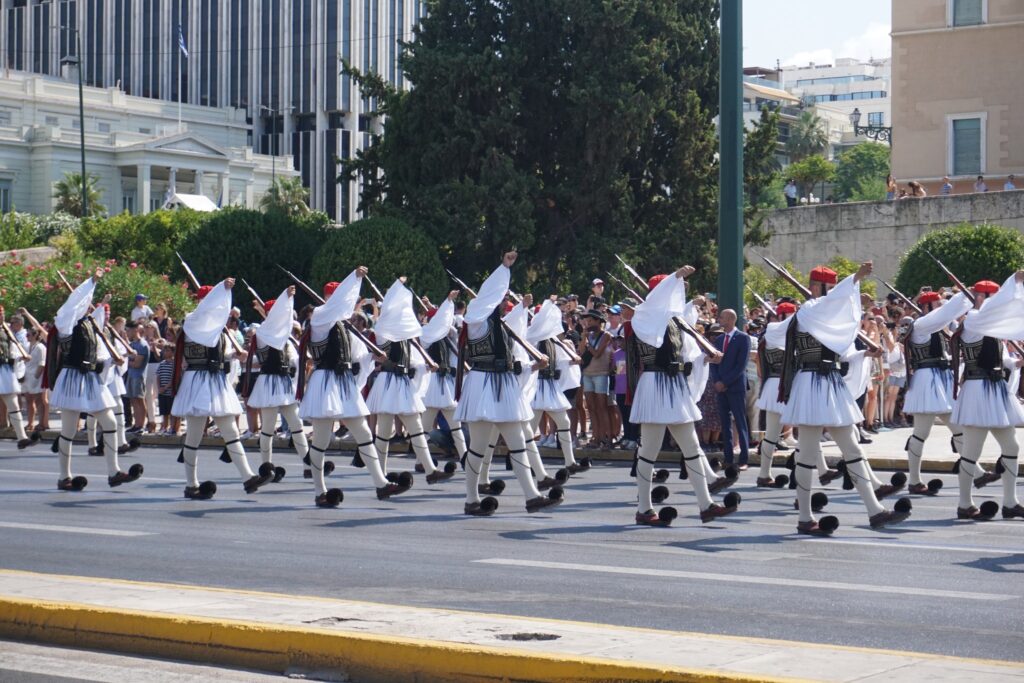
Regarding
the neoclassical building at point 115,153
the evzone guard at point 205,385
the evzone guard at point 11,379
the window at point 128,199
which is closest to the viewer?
the evzone guard at point 205,385

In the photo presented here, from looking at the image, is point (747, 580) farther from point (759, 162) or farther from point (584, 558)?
point (759, 162)

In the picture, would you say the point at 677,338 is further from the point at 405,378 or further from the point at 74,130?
the point at 74,130

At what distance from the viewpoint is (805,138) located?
142 m

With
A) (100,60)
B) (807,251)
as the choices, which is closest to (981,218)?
(807,251)

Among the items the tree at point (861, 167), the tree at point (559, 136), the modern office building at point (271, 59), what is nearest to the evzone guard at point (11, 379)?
the tree at point (559, 136)

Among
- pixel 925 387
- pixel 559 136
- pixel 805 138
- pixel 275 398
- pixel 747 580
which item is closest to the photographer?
pixel 747 580

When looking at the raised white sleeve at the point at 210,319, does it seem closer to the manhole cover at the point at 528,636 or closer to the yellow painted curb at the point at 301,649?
the yellow painted curb at the point at 301,649

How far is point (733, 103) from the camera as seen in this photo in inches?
821

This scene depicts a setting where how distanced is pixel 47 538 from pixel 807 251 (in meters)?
36.6

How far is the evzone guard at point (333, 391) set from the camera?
601 inches

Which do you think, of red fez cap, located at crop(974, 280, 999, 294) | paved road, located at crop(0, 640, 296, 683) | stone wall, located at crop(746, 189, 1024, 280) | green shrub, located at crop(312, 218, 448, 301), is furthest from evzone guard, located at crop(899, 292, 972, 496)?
stone wall, located at crop(746, 189, 1024, 280)

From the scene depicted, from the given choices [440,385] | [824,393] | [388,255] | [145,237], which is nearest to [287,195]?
[145,237]

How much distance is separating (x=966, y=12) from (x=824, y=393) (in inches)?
1750

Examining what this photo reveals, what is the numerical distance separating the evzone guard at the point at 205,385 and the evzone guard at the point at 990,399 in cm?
692
